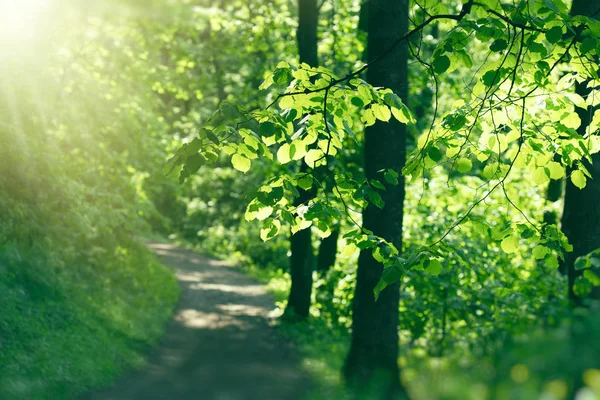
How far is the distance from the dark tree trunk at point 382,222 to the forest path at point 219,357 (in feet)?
4.99

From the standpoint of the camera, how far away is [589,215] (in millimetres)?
7945

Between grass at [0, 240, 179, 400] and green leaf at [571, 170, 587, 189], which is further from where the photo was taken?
grass at [0, 240, 179, 400]

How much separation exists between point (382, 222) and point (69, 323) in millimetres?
5332

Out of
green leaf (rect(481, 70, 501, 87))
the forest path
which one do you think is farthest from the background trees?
the forest path

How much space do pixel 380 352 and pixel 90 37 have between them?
1063cm

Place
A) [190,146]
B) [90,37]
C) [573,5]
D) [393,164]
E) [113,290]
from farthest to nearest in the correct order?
[90,37] → [113,290] → [393,164] → [573,5] → [190,146]

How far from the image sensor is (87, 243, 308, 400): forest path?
9.74 meters

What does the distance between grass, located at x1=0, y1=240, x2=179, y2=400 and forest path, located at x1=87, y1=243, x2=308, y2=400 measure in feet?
1.36

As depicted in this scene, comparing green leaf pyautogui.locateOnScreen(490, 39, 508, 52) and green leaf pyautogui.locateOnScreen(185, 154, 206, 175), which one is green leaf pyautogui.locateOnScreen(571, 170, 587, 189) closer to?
green leaf pyautogui.locateOnScreen(490, 39, 508, 52)

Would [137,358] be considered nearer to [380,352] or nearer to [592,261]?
[380,352]

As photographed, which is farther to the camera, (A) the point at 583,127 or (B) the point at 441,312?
(B) the point at 441,312

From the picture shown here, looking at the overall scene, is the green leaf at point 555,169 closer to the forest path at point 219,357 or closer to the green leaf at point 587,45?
the green leaf at point 587,45

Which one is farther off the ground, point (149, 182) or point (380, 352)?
point (149, 182)

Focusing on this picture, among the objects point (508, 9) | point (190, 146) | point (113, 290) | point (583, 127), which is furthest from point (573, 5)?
point (113, 290)
